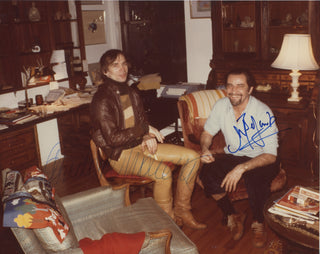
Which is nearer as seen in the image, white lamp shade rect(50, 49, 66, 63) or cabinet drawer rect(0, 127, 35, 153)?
cabinet drawer rect(0, 127, 35, 153)

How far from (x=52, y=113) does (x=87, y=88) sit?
0.94 metres

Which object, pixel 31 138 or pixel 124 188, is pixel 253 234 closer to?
pixel 124 188

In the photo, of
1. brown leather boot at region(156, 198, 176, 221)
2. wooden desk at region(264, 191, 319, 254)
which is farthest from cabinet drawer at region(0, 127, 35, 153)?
wooden desk at region(264, 191, 319, 254)

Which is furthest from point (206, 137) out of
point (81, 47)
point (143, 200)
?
point (81, 47)

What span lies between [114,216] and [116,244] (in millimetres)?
649

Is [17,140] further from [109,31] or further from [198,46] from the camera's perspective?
[198,46]

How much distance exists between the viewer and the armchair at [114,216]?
217cm

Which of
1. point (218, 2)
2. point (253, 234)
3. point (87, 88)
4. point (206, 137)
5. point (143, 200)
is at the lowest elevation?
point (253, 234)

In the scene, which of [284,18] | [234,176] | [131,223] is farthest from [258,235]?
[284,18]

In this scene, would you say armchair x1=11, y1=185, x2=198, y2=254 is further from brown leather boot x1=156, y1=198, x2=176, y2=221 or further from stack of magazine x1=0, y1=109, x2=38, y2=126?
stack of magazine x1=0, y1=109, x2=38, y2=126

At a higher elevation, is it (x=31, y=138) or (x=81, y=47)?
(x=81, y=47)

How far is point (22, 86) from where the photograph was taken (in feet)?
13.4

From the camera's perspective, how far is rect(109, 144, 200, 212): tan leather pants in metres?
2.83

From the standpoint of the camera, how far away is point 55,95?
4.37m
